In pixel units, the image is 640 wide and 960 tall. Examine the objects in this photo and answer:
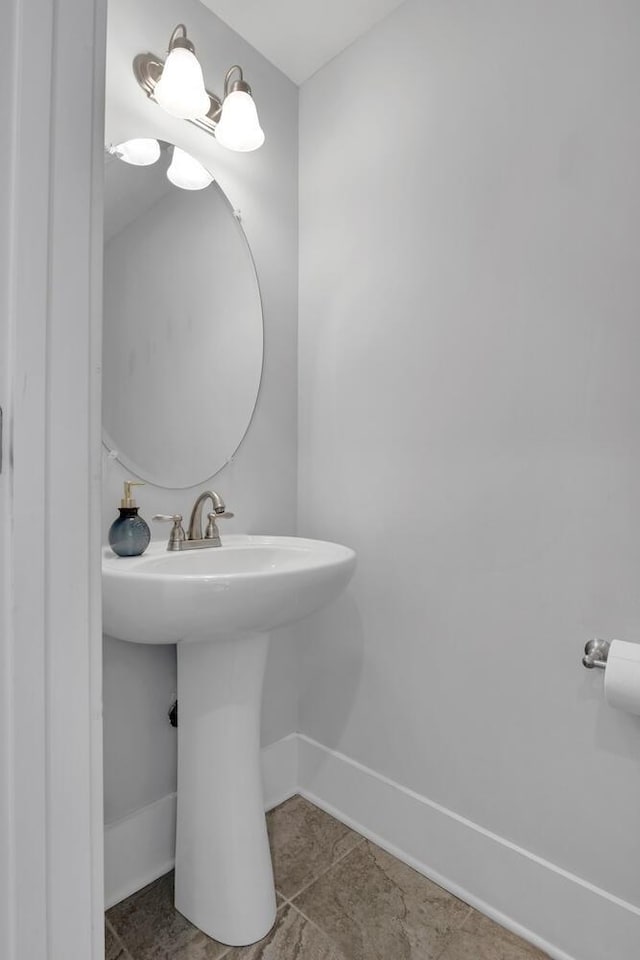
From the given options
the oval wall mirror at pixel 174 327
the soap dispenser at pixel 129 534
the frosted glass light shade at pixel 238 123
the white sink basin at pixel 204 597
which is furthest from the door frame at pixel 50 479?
the frosted glass light shade at pixel 238 123

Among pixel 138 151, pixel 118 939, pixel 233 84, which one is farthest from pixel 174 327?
pixel 118 939

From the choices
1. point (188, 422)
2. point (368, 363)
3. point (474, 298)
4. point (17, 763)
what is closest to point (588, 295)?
point (474, 298)

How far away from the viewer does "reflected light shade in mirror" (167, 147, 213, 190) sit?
1.36 meters

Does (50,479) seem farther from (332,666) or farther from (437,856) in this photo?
(437,856)

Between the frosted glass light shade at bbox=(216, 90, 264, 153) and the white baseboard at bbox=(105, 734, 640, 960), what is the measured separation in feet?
5.52

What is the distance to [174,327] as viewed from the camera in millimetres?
1390

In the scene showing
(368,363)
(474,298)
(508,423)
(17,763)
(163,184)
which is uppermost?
(163,184)

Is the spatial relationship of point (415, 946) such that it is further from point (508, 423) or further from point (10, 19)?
point (10, 19)

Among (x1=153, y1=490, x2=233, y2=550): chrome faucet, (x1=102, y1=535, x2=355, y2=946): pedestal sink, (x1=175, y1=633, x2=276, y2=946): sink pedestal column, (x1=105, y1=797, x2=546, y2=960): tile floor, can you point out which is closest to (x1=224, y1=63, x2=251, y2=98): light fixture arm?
(x1=153, y1=490, x2=233, y2=550): chrome faucet

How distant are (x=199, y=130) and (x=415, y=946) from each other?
6.51 ft

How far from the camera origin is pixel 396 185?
1.43 meters

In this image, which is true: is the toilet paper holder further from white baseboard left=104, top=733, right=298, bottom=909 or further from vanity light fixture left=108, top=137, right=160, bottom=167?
vanity light fixture left=108, top=137, right=160, bottom=167

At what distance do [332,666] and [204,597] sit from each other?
0.80 metres

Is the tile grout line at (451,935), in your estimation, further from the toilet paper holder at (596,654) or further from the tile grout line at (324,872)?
the toilet paper holder at (596,654)
